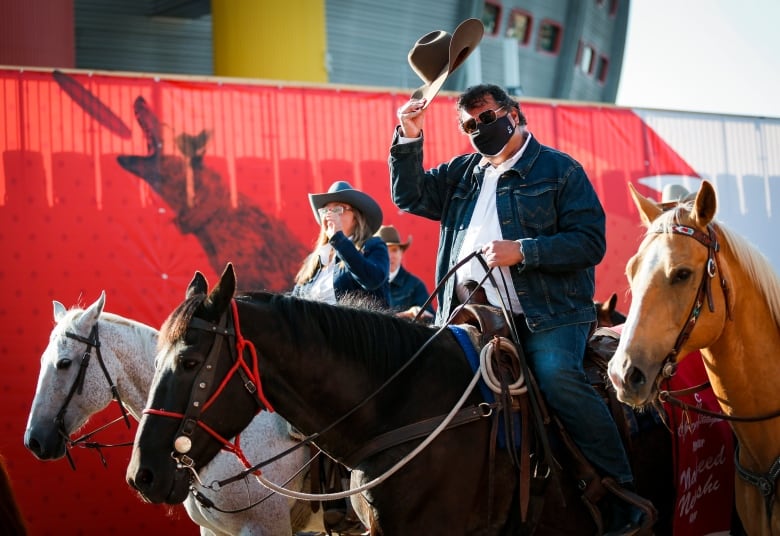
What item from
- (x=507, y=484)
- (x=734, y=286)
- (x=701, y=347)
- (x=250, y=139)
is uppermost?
(x=250, y=139)

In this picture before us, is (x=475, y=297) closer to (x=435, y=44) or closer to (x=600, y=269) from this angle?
(x=435, y=44)

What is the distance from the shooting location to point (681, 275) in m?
3.47

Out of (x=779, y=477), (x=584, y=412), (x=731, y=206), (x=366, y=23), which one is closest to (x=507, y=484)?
(x=584, y=412)

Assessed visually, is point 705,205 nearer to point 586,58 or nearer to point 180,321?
point 180,321

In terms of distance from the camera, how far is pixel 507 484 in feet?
12.0

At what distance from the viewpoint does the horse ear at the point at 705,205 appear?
3502mm

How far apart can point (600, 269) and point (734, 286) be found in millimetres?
6443

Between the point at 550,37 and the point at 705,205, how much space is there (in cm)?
2501

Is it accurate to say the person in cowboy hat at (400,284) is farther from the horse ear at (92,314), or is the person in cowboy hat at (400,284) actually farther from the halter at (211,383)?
the halter at (211,383)

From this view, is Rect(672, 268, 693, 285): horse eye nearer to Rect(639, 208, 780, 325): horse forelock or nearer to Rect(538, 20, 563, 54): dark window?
Rect(639, 208, 780, 325): horse forelock

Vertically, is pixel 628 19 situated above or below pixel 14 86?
above

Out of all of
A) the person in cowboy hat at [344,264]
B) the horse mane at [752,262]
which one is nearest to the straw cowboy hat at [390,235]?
the person in cowboy hat at [344,264]

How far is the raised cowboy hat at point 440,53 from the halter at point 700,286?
3.87 ft

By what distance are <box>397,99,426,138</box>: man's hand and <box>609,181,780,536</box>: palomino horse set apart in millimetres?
1138
